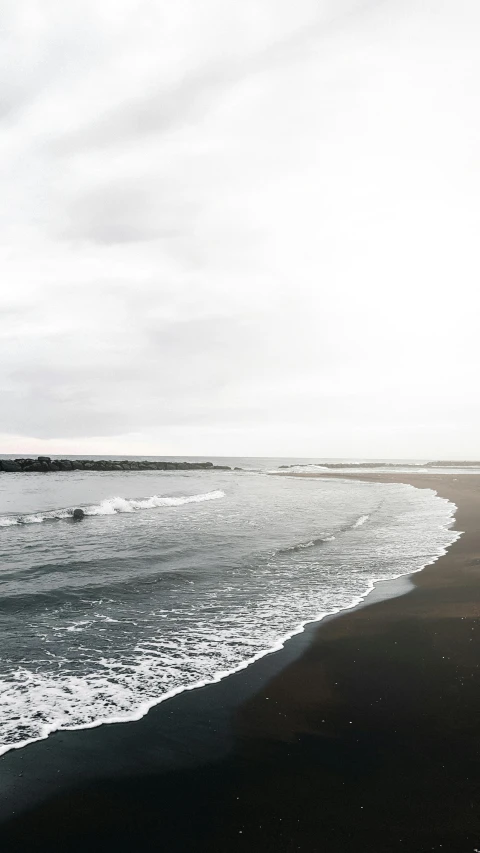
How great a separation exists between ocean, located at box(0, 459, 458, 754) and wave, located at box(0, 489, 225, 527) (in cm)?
21

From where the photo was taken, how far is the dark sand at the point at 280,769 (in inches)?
143

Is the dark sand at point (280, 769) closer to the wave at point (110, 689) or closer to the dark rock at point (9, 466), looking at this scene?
the wave at point (110, 689)

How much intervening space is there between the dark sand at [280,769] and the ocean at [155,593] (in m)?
0.64

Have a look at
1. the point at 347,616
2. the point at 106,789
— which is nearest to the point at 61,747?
the point at 106,789

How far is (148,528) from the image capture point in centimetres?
1978

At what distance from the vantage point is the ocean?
6.22 meters

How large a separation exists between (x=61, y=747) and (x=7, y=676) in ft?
6.78

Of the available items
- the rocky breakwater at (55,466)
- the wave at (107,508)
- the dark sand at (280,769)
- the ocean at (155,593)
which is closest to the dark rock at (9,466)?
the rocky breakwater at (55,466)

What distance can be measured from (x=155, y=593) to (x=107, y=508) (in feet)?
53.1

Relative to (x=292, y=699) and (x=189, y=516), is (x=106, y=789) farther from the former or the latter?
(x=189, y=516)

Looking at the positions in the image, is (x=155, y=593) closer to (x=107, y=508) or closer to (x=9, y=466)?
(x=107, y=508)

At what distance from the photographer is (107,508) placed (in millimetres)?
25969

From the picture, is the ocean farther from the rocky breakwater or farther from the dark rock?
the rocky breakwater

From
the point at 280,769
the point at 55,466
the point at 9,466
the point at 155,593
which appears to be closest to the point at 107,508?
the point at 155,593
